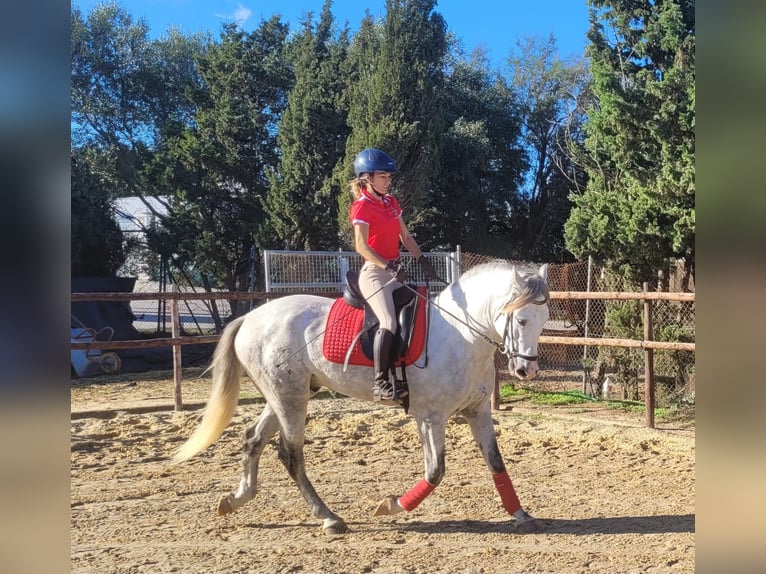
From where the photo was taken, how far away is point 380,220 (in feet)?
14.0

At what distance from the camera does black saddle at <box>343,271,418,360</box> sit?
4.15 metres

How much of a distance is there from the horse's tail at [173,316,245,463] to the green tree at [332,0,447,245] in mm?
10693

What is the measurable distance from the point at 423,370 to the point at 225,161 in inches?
602

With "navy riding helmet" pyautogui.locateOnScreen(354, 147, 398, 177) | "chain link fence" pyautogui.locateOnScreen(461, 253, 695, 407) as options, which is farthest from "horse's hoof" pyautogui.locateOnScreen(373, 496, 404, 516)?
"chain link fence" pyautogui.locateOnScreen(461, 253, 695, 407)

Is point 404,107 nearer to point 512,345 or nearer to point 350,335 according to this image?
point 350,335

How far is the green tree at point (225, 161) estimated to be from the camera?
58.3 feet

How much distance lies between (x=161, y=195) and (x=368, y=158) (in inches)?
630

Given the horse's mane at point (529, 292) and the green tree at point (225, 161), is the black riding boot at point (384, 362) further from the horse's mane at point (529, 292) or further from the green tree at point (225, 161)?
the green tree at point (225, 161)

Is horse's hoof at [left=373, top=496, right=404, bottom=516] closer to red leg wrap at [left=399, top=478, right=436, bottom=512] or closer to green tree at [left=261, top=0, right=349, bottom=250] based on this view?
red leg wrap at [left=399, top=478, right=436, bottom=512]

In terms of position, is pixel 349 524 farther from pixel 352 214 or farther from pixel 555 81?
pixel 555 81

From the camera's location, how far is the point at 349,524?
4328 mm

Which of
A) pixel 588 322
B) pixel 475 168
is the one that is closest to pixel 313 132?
pixel 475 168

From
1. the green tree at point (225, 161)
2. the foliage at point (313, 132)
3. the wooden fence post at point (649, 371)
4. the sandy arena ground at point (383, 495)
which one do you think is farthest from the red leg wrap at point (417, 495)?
the green tree at point (225, 161)
